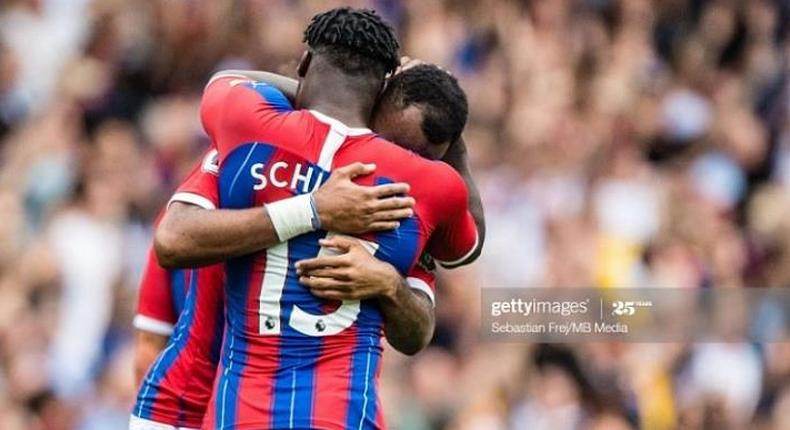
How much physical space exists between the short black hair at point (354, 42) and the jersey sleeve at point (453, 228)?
0.39 m

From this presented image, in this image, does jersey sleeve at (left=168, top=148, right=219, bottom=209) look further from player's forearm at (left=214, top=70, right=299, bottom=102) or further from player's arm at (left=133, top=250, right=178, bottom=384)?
player's arm at (left=133, top=250, right=178, bottom=384)

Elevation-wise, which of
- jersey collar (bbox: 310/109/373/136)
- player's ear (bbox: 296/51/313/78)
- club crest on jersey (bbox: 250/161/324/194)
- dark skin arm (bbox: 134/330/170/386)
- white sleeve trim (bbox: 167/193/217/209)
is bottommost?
dark skin arm (bbox: 134/330/170/386)

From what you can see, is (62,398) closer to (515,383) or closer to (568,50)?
(515,383)

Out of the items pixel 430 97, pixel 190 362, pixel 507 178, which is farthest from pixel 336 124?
pixel 507 178

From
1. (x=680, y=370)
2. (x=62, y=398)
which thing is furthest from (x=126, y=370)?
Result: (x=680, y=370)

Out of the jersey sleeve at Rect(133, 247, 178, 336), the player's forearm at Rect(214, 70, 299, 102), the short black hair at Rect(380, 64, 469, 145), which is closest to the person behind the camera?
the short black hair at Rect(380, 64, 469, 145)

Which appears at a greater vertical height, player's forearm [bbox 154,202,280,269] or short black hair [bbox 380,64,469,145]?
short black hair [bbox 380,64,469,145]

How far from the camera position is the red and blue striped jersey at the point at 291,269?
5727mm

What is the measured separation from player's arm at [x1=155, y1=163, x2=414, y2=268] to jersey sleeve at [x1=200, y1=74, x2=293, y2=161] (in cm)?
21

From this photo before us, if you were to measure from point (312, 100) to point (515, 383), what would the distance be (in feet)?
21.3

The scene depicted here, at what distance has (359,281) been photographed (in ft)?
18.8

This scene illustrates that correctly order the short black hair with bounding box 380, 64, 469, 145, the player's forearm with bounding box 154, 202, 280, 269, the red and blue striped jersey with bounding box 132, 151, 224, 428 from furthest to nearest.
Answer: the red and blue striped jersey with bounding box 132, 151, 224, 428 < the short black hair with bounding box 380, 64, 469, 145 < the player's forearm with bounding box 154, 202, 280, 269

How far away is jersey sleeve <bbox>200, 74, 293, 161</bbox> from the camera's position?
5711 mm

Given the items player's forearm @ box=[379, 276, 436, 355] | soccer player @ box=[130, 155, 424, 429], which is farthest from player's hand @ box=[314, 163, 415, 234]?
soccer player @ box=[130, 155, 424, 429]
